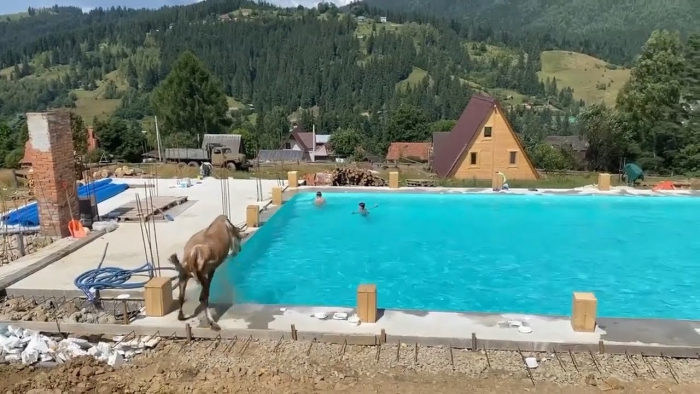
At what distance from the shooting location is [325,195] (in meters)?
23.1

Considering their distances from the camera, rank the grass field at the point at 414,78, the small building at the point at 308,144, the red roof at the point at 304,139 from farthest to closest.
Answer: the grass field at the point at 414,78, the red roof at the point at 304,139, the small building at the point at 308,144

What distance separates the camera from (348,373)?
7.75m

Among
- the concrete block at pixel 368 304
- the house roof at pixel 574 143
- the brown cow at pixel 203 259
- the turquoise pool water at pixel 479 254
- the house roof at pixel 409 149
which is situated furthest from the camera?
the house roof at pixel 409 149

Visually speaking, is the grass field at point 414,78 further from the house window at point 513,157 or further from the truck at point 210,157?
the house window at point 513,157

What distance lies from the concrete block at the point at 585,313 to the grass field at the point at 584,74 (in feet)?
492

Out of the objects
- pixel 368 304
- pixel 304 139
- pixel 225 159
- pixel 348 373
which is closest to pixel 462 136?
pixel 225 159

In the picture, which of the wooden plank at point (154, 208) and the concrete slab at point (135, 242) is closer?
the concrete slab at point (135, 242)

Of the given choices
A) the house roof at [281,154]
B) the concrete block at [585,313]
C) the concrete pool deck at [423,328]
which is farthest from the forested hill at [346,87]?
the concrete block at [585,313]

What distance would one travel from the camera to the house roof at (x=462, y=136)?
30.0 metres

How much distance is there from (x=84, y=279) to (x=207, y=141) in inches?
1132

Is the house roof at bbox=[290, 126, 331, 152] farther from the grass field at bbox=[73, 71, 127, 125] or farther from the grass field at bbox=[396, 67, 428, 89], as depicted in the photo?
the grass field at bbox=[73, 71, 127, 125]

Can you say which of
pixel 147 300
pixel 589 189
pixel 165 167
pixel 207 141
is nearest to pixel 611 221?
pixel 589 189

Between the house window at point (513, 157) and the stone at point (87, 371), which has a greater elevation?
the house window at point (513, 157)

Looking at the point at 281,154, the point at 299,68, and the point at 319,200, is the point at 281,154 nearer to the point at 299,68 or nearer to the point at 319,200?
the point at 319,200
